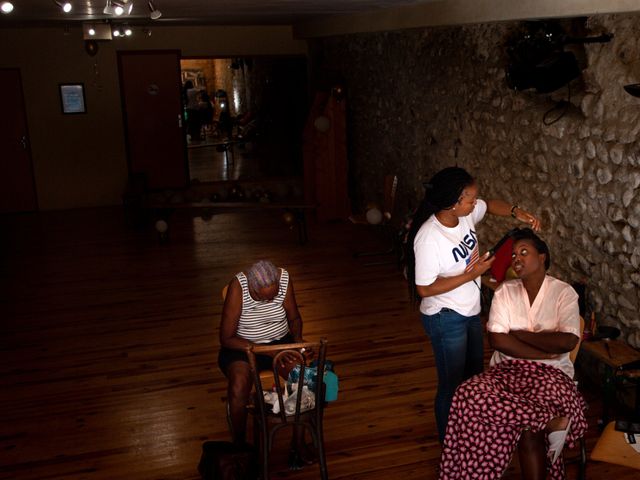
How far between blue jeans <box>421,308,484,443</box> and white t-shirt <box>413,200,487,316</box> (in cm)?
5

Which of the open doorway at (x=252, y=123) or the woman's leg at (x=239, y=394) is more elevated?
the open doorway at (x=252, y=123)

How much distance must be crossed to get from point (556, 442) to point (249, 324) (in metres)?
1.70

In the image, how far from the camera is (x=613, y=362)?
3.96m

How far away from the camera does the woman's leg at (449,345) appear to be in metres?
3.47

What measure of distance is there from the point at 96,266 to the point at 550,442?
5.88m

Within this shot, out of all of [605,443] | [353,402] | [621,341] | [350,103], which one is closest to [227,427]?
[353,402]

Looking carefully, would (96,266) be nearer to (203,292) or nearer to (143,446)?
(203,292)

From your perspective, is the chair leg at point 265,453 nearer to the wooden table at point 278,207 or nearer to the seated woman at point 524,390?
the seated woman at point 524,390

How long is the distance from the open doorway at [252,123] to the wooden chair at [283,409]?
29.7 feet

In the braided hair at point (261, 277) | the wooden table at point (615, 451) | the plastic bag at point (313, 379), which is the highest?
the braided hair at point (261, 277)

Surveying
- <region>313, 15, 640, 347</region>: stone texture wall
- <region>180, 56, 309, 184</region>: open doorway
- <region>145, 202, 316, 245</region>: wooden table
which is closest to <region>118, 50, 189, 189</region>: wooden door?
<region>180, 56, 309, 184</region>: open doorway

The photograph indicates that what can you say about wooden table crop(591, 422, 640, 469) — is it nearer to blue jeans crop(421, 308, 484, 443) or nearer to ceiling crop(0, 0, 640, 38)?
blue jeans crop(421, 308, 484, 443)

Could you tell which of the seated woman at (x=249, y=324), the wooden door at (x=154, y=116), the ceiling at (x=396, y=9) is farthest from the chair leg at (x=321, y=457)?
the wooden door at (x=154, y=116)

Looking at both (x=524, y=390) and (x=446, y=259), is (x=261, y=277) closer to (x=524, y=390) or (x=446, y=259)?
(x=446, y=259)
